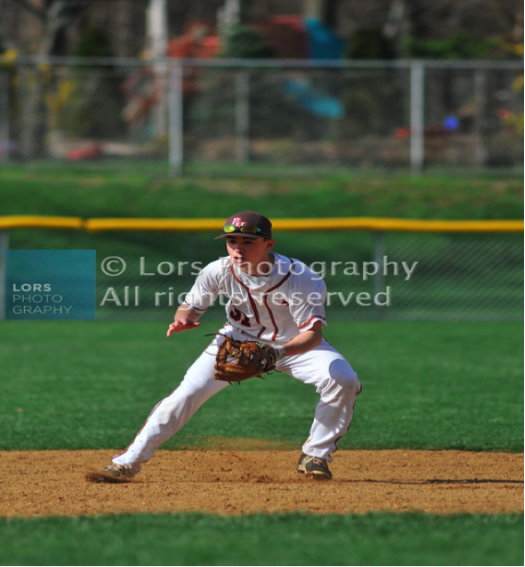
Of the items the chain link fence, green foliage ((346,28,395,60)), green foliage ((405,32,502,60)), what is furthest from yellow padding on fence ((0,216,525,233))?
green foliage ((405,32,502,60))

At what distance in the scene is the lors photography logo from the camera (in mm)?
12211

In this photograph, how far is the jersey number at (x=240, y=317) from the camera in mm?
5680

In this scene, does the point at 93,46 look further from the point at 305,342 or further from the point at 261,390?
the point at 305,342

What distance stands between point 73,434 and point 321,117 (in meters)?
11.8

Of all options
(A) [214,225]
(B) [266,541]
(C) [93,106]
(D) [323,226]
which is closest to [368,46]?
(C) [93,106]

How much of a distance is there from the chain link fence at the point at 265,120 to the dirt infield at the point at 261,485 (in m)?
11.3

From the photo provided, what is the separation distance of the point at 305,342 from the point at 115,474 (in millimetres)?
1329

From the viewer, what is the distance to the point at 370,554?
3.82m

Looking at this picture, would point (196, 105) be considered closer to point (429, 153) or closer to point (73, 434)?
point (429, 153)

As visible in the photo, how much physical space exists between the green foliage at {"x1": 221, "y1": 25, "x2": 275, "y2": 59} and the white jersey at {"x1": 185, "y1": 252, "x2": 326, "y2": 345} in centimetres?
1873

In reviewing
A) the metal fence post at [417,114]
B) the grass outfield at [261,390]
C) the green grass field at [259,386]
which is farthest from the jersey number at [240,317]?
the metal fence post at [417,114]

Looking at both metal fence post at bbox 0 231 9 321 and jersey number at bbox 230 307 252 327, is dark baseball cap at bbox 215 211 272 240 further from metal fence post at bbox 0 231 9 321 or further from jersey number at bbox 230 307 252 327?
metal fence post at bbox 0 231 9 321

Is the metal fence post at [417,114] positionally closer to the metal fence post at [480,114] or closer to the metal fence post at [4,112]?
the metal fence post at [480,114]

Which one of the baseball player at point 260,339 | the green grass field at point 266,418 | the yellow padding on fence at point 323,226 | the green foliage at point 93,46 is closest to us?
the green grass field at point 266,418
